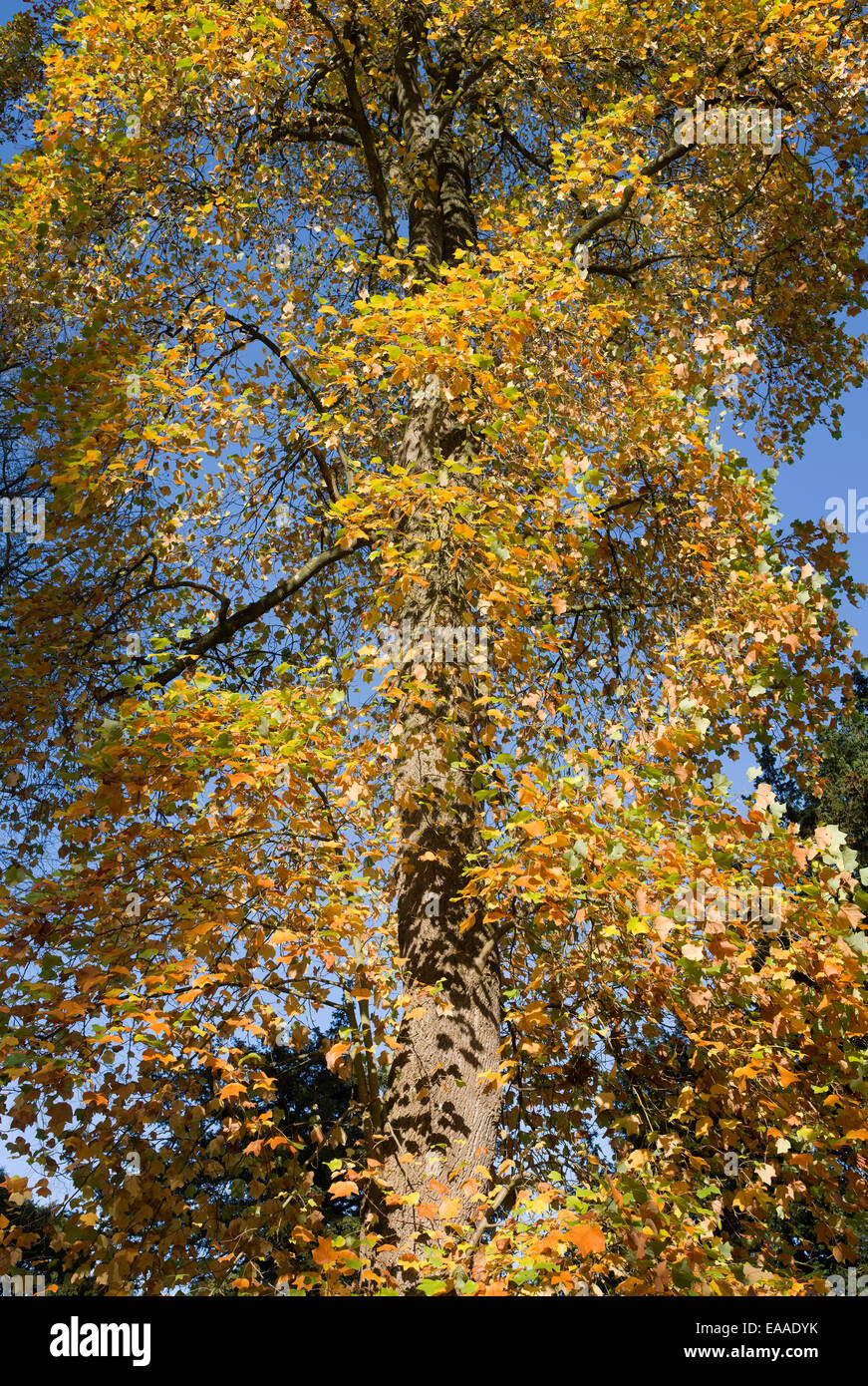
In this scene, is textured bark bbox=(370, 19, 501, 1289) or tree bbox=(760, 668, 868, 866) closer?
textured bark bbox=(370, 19, 501, 1289)

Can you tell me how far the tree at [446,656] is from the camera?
165 inches

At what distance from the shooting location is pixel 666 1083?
5.98m

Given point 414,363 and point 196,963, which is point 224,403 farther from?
point 196,963

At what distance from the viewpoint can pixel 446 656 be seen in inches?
219

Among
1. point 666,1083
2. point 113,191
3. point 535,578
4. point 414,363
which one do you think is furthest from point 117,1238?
point 113,191

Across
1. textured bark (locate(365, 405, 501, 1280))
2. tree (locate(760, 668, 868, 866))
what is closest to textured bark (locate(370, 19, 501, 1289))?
textured bark (locate(365, 405, 501, 1280))

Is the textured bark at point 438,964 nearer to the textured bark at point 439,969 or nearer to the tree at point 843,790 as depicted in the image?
the textured bark at point 439,969

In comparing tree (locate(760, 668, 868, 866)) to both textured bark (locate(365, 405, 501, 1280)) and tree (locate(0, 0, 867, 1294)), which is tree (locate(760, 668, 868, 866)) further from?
textured bark (locate(365, 405, 501, 1280))

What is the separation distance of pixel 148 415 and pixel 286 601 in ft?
8.80

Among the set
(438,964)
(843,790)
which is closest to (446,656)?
(438,964)

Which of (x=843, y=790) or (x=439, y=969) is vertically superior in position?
(x=843, y=790)

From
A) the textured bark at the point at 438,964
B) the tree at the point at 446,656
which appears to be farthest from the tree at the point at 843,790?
the textured bark at the point at 438,964

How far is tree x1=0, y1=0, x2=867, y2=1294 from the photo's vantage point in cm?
420

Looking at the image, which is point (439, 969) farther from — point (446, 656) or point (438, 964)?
point (446, 656)
